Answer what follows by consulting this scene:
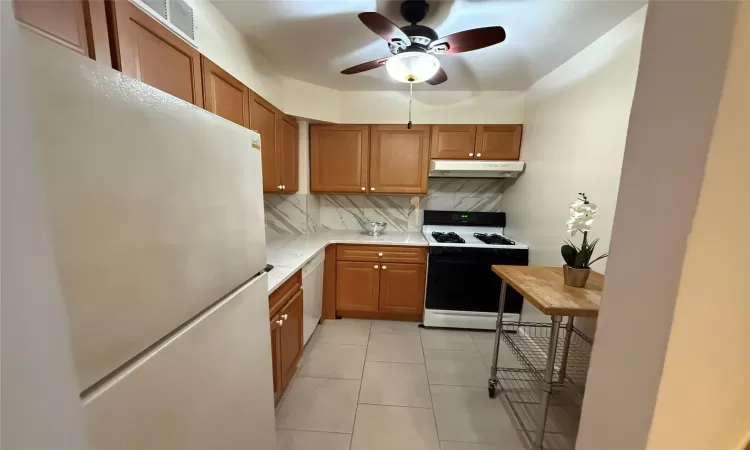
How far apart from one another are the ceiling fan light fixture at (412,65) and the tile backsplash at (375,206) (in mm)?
1585

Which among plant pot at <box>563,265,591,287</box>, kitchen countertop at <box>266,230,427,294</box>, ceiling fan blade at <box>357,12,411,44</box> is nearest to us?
ceiling fan blade at <box>357,12,411,44</box>

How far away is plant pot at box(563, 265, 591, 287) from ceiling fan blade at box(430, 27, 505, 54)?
1.27 meters

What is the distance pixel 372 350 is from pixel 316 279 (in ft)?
2.58

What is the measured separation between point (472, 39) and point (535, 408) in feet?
7.45

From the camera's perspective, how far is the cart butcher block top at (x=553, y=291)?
3.98 feet

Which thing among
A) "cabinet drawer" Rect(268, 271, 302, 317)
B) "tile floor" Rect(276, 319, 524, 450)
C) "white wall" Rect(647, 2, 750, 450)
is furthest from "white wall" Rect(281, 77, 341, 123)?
"white wall" Rect(647, 2, 750, 450)

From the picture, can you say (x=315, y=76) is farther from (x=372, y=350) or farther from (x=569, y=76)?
(x=372, y=350)

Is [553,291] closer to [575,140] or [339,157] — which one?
[575,140]

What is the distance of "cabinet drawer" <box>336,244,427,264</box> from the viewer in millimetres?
2771

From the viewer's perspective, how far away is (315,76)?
2.51 metres

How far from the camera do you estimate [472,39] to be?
1.48m

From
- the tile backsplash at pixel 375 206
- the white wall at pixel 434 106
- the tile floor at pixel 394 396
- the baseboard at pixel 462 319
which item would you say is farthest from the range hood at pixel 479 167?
the tile floor at pixel 394 396

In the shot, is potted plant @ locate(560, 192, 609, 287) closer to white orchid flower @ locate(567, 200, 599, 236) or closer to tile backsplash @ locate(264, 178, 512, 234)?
white orchid flower @ locate(567, 200, 599, 236)

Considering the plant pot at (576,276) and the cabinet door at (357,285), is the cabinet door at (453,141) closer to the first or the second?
the cabinet door at (357,285)
